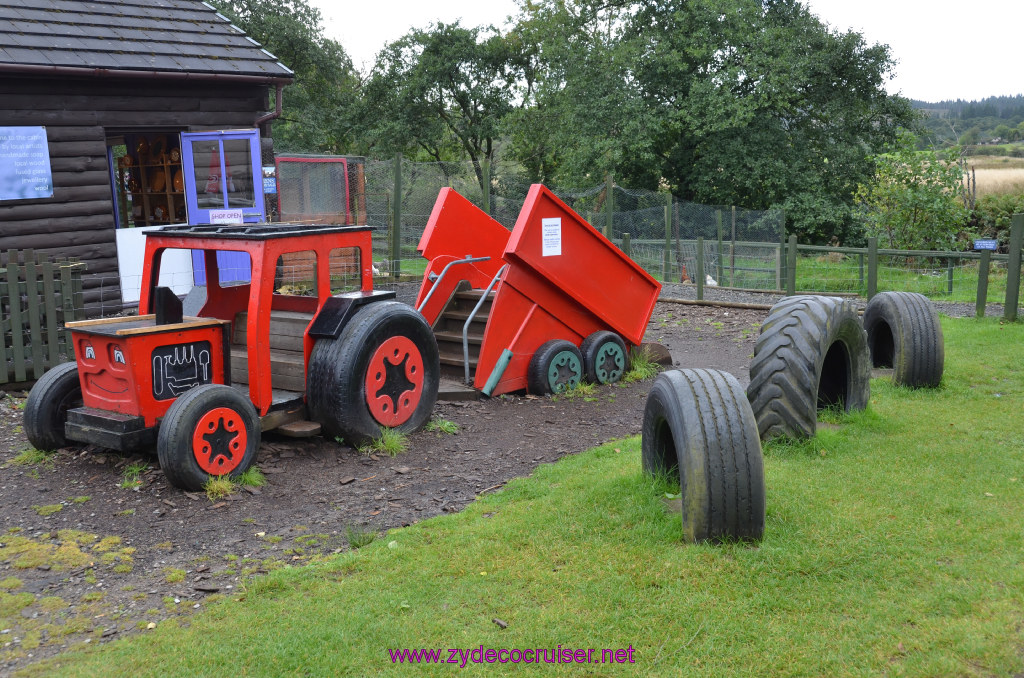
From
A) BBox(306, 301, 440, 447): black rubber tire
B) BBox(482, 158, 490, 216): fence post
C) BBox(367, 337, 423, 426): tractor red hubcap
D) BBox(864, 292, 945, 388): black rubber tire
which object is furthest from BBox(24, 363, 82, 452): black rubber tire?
BBox(482, 158, 490, 216): fence post

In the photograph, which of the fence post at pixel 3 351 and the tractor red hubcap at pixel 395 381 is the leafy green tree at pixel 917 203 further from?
the fence post at pixel 3 351

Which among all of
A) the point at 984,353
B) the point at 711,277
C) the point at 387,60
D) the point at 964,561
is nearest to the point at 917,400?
the point at 984,353

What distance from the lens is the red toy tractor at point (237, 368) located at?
16.6 ft

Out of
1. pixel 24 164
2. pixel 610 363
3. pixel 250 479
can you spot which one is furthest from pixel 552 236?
pixel 24 164

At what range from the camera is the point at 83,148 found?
11000 mm

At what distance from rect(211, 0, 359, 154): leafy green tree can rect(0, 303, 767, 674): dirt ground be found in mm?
24819

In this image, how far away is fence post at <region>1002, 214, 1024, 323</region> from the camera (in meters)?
10.5

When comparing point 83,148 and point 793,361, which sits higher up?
point 83,148

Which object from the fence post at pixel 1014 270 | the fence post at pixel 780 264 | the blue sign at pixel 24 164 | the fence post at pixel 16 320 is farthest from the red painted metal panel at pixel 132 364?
the fence post at pixel 780 264

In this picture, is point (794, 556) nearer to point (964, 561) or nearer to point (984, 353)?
point (964, 561)

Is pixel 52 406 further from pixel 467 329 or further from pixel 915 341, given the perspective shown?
pixel 915 341

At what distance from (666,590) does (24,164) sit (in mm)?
10165

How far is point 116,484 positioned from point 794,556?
3.93 meters

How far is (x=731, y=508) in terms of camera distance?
3.80m
